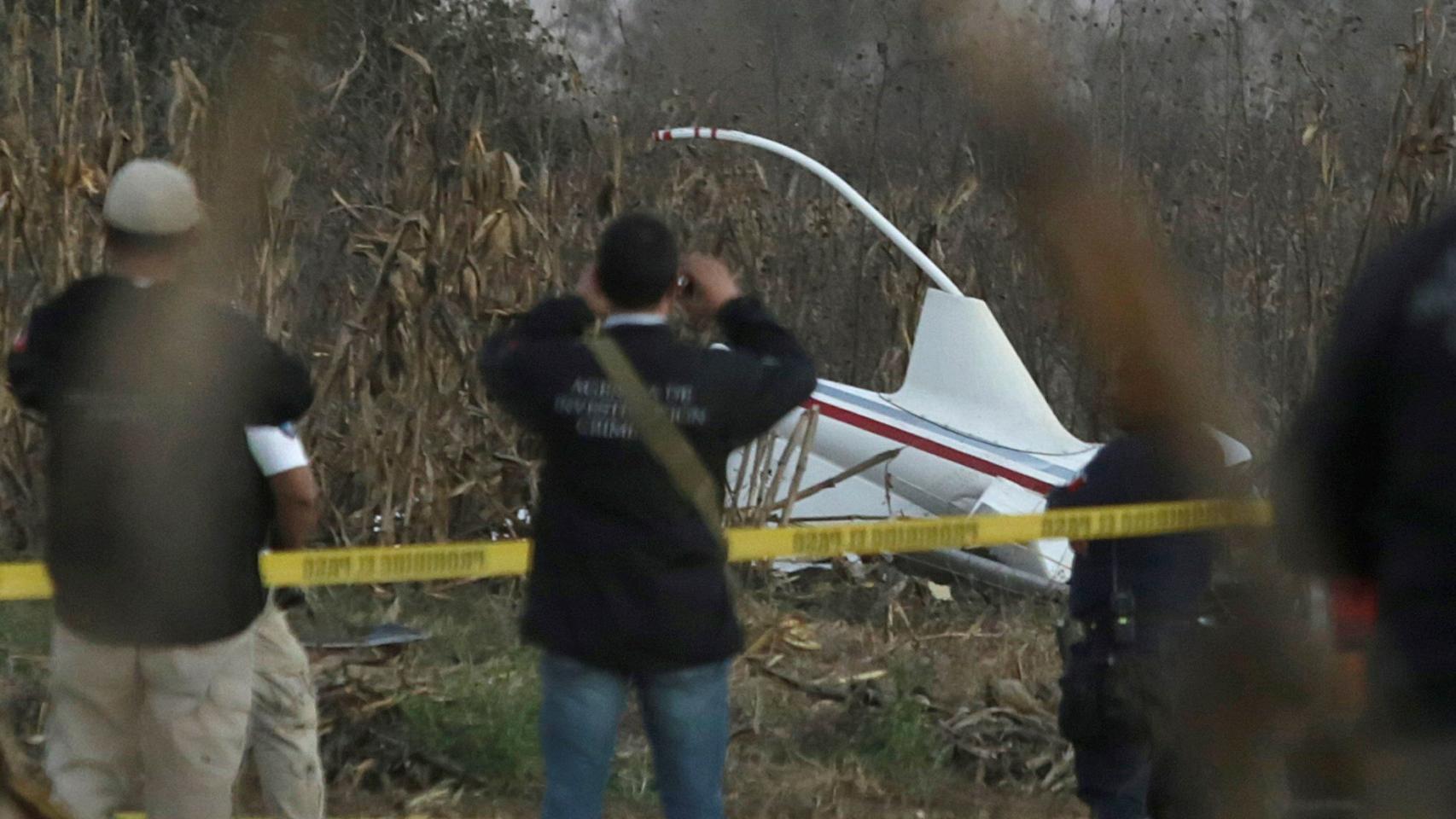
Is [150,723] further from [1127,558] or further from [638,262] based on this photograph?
[1127,558]

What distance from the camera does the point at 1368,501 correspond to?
2.76 metres

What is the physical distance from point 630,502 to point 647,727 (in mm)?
485

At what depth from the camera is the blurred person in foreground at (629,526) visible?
4.02 meters

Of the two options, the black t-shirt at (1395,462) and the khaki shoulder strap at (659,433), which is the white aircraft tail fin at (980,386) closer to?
the khaki shoulder strap at (659,433)

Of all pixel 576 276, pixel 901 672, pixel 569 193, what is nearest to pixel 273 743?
pixel 901 672

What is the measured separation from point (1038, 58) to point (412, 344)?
6772 millimetres

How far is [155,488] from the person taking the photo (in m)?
3.96

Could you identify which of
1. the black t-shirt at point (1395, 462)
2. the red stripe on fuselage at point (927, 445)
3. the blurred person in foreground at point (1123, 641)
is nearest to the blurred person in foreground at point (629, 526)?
the blurred person in foreground at point (1123, 641)

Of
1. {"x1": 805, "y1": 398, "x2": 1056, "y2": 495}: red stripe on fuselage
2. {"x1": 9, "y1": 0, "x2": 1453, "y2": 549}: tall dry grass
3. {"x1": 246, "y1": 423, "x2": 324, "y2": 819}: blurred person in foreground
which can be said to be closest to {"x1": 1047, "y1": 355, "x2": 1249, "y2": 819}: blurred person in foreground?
{"x1": 9, "y1": 0, "x2": 1453, "y2": 549}: tall dry grass

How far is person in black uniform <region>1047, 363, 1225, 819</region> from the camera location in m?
4.94

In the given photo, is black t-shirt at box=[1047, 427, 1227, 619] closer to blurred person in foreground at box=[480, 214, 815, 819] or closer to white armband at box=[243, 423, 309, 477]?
blurred person in foreground at box=[480, 214, 815, 819]

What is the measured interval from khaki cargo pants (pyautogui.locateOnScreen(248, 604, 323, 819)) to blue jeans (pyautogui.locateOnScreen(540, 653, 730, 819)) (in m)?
1.00

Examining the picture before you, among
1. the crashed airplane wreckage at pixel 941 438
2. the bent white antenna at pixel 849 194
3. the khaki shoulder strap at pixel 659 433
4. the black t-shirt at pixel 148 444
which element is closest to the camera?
the black t-shirt at pixel 148 444

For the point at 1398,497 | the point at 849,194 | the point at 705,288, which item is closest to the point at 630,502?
the point at 705,288
